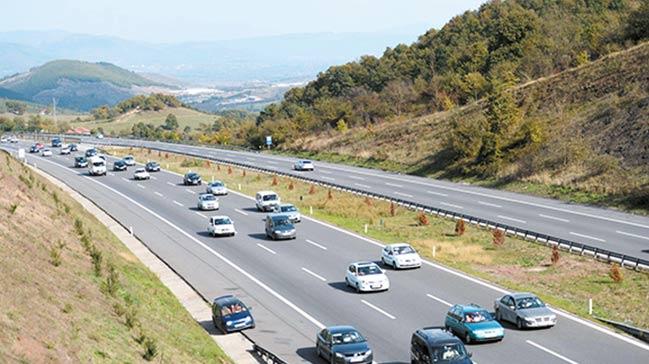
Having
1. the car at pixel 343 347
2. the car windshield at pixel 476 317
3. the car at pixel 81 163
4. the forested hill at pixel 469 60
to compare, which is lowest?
the car at pixel 81 163

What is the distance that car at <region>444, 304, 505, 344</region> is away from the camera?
26.6 m

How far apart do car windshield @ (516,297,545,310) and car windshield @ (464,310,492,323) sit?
1759mm

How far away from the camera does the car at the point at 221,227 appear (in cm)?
5031

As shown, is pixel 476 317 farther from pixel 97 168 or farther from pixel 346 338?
pixel 97 168

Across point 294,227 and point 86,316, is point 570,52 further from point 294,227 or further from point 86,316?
point 86,316

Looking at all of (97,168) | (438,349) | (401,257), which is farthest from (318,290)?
(97,168)

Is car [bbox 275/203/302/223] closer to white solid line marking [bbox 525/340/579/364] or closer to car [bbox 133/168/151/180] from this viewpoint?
white solid line marking [bbox 525/340/579/364]

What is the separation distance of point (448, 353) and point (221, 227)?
94.4 feet

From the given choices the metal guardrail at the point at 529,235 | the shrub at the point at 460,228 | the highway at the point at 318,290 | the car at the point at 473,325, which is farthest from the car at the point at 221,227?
the car at the point at 473,325

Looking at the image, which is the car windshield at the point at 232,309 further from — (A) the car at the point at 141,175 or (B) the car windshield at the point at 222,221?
(A) the car at the point at 141,175

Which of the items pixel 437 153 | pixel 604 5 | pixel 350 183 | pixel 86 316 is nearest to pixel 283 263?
pixel 86 316

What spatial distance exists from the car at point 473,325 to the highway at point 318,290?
1.08 ft

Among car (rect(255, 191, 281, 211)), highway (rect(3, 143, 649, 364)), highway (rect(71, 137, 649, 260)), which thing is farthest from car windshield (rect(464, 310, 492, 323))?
car (rect(255, 191, 281, 211))

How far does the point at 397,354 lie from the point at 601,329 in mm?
7495
